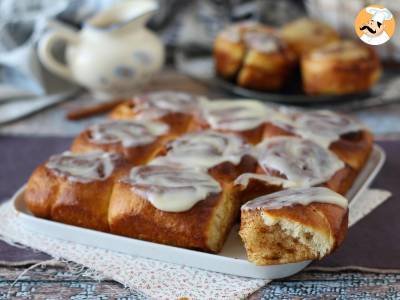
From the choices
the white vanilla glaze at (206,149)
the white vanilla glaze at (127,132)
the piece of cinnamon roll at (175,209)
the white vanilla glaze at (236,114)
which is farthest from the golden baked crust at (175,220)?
the white vanilla glaze at (236,114)

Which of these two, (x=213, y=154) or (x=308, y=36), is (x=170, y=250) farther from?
(x=308, y=36)

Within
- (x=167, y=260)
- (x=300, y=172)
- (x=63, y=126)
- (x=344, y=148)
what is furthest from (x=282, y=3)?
(x=167, y=260)

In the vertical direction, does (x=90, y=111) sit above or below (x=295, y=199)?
below

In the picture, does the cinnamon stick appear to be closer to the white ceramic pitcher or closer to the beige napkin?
the white ceramic pitcher

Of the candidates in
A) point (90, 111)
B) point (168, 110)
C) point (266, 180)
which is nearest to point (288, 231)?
point (266, 180)

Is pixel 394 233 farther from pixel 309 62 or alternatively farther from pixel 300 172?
pixel 309 62

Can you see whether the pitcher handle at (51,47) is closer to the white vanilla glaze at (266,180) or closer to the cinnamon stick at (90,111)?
the cinnamon stick at (90,111)
